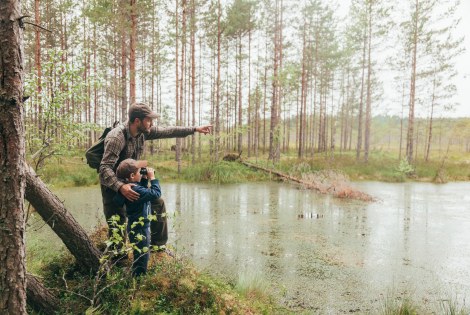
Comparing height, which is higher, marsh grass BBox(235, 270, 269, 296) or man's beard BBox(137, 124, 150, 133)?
man's beard BBox(137, 124, 150, 133)

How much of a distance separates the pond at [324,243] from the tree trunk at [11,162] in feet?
4.28

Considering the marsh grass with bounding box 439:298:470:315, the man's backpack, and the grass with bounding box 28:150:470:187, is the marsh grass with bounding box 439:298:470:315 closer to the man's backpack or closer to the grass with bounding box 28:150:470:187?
the man's backpack

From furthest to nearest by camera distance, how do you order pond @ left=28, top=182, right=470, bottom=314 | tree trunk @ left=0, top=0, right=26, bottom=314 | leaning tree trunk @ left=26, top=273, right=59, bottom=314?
pond @ left=28, top=182, right=470, bottom=314 → leaning tree trunk @ left=26, top=273, right=59, bottom=314 → tree trunk @ left=0, top=0, right=26, bottom=314

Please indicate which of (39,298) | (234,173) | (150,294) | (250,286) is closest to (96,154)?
(39,298)

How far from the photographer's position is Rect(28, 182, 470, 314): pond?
138 inches

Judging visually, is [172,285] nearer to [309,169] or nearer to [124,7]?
[124,7]

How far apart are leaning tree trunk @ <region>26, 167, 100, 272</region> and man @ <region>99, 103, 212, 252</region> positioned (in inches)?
12.6

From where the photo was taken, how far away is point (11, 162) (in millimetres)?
1635

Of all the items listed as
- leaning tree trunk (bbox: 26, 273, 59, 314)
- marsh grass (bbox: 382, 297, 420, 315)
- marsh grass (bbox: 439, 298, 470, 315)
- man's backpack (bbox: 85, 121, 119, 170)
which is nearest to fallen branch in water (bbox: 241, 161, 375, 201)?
marsh grass (bbox: 439, 298, 470, 315)

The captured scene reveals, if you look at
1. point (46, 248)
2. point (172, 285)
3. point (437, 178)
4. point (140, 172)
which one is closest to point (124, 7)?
point (46, 248)

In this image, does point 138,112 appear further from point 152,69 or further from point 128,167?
point 152,69

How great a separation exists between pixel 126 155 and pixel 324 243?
3.79 metres

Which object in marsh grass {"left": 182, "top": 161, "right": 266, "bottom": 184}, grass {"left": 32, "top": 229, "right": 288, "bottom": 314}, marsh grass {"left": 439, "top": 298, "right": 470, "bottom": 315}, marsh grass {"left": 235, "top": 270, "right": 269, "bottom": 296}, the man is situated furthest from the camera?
marsh grass {"left": 182, "top": 161, "right": 266, "bottom": 184}

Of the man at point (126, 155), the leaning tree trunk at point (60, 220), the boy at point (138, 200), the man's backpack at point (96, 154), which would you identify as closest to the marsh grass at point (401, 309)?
the man at point (126, 155)
